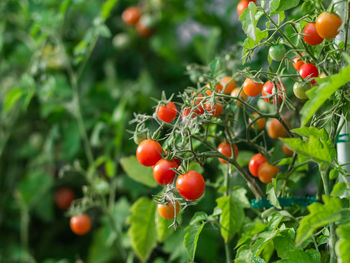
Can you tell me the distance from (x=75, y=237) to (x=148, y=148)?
53.2 inches

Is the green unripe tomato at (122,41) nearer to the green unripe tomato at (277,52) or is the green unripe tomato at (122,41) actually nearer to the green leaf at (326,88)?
the green unripe tomato at (277,52)

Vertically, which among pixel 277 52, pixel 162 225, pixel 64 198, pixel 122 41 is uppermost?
pixel 277 52

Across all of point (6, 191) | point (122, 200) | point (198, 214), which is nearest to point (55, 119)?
point (122, 200)

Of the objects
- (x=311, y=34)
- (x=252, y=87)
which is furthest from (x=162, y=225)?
(x=311, y=34)

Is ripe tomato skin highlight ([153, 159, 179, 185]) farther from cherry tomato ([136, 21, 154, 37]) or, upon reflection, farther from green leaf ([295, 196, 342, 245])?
cherry tomato ([136, 21, 154, 37])

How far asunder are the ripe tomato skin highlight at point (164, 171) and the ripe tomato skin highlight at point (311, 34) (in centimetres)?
25

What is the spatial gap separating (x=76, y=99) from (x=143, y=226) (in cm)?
54

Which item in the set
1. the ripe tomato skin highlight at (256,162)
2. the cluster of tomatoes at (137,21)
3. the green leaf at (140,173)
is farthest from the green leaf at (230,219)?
the cluster of tomatoes at (137,21)

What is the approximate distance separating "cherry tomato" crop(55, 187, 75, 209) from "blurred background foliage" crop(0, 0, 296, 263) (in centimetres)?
4

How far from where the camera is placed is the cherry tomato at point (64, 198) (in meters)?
1.79

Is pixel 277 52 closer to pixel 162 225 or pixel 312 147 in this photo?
pixel 312 147

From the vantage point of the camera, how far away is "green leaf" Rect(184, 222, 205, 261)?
67cm

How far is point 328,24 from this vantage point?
0.55 m

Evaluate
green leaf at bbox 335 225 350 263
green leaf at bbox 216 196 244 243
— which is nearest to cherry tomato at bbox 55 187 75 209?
green leaf at bbox 216 196 244 243
